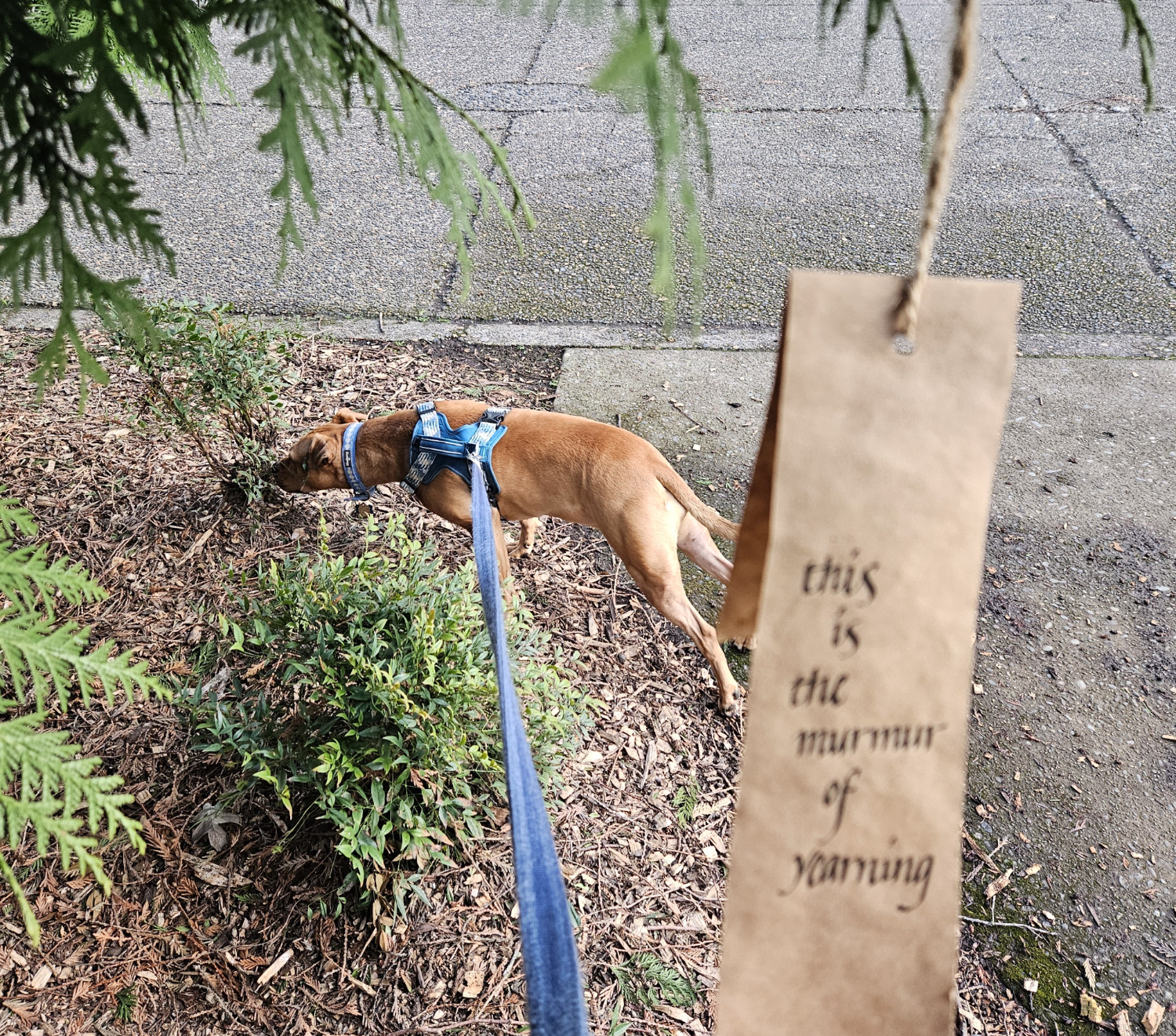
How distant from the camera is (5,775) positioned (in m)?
1.29

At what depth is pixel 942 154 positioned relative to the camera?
2.01ft

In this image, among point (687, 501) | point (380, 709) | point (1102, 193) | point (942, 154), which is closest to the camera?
point (942, 154)

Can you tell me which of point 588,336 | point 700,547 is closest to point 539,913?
point 700,547

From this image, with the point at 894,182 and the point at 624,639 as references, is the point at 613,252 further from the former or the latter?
the point at 624,639

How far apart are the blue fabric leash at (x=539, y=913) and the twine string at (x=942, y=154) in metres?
0.64

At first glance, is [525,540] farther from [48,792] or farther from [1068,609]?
[48,792]

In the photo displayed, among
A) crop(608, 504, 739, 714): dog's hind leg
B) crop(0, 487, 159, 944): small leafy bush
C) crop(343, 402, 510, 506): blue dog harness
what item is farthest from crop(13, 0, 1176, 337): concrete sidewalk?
crop(0, 487, 159, 944): small leafy bush

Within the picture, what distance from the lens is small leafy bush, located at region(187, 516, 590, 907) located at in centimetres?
224

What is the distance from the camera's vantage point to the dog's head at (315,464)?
3635 millimetres

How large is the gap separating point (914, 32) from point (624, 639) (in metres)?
8.79

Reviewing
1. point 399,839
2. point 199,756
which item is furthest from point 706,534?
point 199,756

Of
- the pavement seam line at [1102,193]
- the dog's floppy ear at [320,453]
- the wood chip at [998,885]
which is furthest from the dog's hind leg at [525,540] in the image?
the pavement seam line at [1102,193]

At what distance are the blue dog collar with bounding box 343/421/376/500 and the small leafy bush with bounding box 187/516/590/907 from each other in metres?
1.02

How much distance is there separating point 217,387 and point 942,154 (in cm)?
347
